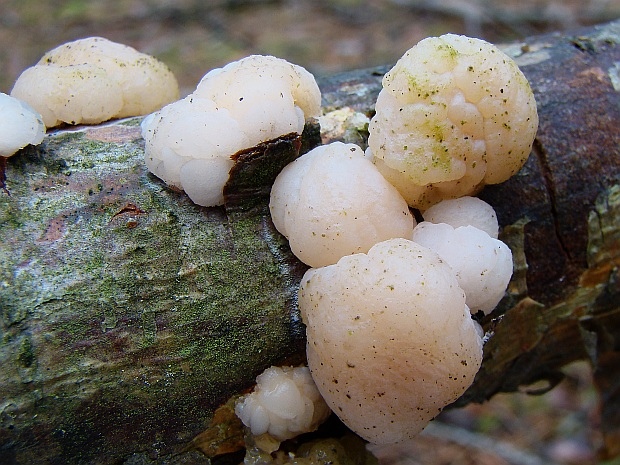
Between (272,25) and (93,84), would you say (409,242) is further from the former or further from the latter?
(272,25)

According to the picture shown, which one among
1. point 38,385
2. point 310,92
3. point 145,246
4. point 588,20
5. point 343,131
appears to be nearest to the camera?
point 38,385

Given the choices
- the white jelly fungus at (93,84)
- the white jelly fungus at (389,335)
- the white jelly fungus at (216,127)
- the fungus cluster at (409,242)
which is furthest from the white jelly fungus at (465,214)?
the white jelly fungus at (93,84)

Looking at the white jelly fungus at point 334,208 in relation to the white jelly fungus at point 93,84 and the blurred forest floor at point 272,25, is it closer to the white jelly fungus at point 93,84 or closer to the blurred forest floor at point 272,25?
the white jelly fungus at point 93,84

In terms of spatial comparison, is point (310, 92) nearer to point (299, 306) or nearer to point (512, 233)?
point (299, 306)

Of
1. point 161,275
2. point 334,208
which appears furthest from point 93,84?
point 334,208

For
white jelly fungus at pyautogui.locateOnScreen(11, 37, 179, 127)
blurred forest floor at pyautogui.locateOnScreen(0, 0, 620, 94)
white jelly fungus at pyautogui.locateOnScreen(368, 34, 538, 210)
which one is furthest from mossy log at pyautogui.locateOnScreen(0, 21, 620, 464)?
blurred forest floor at pyautogui.locateOnScreen(0, 0, 620, 94)

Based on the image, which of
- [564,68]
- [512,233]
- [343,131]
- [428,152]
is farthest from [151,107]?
[564,68]
